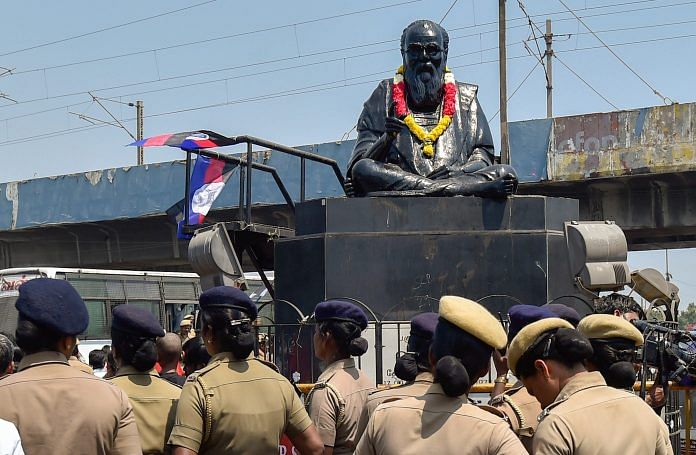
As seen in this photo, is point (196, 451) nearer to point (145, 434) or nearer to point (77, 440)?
point (145, 434)

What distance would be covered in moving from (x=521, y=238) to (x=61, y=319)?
6508 millimetres

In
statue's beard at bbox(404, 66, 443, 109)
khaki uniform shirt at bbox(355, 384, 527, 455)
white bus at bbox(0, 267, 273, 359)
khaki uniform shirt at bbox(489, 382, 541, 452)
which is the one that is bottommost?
white bus at bbox(0, 267, 273, 359)

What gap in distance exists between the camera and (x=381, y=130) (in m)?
11.2

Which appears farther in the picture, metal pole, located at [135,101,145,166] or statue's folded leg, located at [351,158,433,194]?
metal pole, located at [135,101,145,166]

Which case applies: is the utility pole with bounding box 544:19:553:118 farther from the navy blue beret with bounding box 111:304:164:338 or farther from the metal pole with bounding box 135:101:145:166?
the navy blue beret with bounding box 111:304:164:338

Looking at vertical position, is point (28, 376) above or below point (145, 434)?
above

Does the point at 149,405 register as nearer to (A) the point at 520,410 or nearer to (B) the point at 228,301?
(B) the point at 228,301

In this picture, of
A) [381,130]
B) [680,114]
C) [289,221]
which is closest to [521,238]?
[381,130]

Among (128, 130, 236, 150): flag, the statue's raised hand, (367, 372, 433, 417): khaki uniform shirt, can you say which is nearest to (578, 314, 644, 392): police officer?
(367, 372, 433, 417): khaki uniform shirt

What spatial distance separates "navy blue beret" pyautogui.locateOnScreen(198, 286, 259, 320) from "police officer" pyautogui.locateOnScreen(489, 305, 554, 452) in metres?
1.12

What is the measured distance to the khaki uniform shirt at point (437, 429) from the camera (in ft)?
12.4

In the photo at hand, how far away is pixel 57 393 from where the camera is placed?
402cm

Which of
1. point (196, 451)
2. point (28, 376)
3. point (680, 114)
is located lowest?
point (196, 451)

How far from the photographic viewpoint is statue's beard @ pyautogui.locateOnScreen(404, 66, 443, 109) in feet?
36.0
